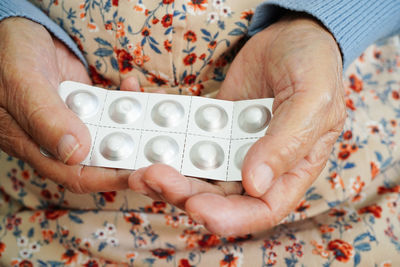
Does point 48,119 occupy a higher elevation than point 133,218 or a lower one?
higher

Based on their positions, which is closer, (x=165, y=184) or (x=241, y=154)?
(x=165, y=184)

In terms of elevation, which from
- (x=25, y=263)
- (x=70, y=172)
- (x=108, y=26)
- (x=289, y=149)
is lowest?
(x=25, y=263)

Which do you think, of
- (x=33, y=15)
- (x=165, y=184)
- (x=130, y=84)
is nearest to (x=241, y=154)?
(x=165, y=184)

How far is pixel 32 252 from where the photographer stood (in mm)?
644

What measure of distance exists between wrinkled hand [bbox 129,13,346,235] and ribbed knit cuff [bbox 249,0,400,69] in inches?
1.1

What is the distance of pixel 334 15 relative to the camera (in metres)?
0.64

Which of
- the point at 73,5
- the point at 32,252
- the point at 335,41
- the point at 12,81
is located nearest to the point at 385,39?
the point at 335,41

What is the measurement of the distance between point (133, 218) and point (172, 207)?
8 cm

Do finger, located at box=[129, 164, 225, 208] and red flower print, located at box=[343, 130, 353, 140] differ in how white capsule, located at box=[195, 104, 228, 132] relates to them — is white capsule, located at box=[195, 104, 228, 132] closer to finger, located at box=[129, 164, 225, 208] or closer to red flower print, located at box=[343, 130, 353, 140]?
finger, located at box=[129, 164, 225, 208]

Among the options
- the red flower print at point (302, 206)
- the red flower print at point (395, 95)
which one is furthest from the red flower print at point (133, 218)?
the red flower print at point (395, 95)

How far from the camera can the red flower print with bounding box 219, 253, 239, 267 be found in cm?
61

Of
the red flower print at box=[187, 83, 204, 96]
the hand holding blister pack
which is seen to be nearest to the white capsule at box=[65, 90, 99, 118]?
the hand holding blister pack

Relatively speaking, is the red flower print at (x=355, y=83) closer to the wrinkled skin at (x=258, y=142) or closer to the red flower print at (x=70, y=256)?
the wrinkled skin at (x=258, y=142)

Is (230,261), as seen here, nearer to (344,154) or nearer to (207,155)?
(207,155)
